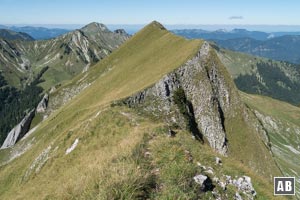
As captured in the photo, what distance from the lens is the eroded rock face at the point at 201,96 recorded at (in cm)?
5159

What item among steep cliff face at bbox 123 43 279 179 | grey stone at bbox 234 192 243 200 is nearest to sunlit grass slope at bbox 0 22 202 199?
steep cliff face at bbox 123 43 279 179

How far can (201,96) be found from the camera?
62781mm

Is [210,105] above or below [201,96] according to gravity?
below

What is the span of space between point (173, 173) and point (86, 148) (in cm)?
1855

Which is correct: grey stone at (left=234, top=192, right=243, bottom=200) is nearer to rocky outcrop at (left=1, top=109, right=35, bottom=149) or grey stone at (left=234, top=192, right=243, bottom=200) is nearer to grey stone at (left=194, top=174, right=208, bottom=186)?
grey stone at (left=194, top=174, right=208, bottom=186)

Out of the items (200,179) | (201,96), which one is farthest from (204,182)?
(201,96)

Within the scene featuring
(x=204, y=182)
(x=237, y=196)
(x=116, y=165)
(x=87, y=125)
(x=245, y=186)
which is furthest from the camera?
(x=87, y=125)

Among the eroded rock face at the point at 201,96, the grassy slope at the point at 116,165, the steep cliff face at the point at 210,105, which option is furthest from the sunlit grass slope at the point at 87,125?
the steep cliff face at the point at 210,105

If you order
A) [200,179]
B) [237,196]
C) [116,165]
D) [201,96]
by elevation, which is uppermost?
[116,165]

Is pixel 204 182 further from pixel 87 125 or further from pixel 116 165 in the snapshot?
pixel 87 125

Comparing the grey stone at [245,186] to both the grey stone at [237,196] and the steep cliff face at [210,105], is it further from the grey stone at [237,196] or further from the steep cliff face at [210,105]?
the steep cliff face at [210,105]

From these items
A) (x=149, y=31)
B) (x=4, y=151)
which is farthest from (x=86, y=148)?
(x=149, y=31)

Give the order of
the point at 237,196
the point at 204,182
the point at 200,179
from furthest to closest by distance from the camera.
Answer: the point at 237,196 < the point at 204,182 < the point at 200,179

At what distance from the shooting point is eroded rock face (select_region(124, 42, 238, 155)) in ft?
169
